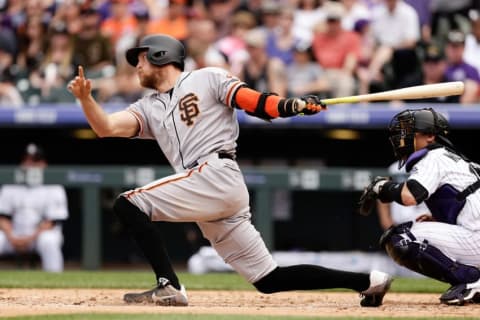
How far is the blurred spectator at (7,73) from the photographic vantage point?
1056 centimetres

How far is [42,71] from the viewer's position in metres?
11.1

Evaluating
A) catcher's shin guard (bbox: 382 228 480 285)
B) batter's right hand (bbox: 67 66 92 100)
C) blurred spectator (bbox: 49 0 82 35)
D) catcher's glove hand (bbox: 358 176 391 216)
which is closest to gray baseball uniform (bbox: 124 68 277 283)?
batter's right hand (bbox: 67 66 92 100)

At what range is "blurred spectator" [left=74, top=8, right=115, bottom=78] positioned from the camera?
35.6 feet

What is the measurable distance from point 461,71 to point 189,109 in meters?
5.10

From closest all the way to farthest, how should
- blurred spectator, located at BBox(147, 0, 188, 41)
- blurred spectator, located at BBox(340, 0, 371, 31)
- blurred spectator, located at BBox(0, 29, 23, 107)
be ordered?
blurred spectator, located at BBox(0, 29, 23, 107)
blurred spectator, located at BBox(340, 0, 371, 31)
blurred spectator, located at BBox(147, 0, 188, 41)

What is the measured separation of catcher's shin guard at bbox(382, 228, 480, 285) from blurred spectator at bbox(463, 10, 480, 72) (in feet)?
15.5

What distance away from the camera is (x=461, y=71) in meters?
9.98

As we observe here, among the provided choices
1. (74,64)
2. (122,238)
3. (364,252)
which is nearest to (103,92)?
(74,64)

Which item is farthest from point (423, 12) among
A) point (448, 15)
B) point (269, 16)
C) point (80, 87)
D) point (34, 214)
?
point (80, 87)

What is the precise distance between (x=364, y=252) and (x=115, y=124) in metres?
5.09

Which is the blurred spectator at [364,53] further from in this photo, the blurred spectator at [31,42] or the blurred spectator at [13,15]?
the blurred spectator at [13,15]

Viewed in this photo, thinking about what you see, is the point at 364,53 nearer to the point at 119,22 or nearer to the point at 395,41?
the point at 395,41

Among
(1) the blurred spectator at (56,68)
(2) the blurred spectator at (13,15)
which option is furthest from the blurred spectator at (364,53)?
(2) the blurred spectator at (13,15)

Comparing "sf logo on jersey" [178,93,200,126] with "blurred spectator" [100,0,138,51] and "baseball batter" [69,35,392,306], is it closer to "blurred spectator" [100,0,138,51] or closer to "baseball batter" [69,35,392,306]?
"baseball batter" [69,35,392,306]
